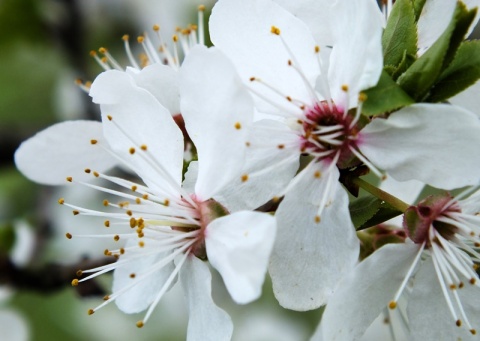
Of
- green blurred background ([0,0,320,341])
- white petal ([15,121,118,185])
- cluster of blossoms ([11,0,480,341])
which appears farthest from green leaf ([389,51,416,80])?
green blurred background ([0,0,320,341])

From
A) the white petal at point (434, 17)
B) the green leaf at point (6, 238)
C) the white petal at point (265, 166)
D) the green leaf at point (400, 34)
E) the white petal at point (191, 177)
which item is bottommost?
the green leaf at point (6, 238)

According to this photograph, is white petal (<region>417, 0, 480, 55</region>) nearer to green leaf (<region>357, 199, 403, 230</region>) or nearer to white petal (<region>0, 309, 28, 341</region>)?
green leaf (<region>357, 199, 403, 230</region>)

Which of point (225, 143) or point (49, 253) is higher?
point (225, 143)

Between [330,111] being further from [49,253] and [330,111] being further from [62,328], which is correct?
[62,328]

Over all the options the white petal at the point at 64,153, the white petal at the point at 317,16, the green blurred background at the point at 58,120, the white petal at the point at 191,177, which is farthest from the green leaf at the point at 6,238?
the white petal at the point at 317,16

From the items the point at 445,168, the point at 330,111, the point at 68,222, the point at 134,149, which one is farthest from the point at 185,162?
the point at 68,222

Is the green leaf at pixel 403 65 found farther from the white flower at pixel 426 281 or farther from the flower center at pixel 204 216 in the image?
the flower center at pixel 204 216
